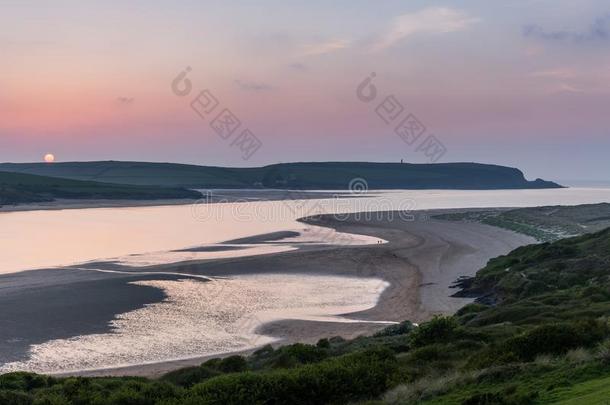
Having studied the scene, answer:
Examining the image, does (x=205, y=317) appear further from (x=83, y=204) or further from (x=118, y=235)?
(x=83, y=204)

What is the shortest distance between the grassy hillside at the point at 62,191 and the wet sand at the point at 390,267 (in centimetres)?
9248

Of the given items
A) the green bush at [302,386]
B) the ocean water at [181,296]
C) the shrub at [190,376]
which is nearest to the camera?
the green bush at [302,386]

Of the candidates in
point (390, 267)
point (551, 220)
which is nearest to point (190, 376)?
point (390, 267)

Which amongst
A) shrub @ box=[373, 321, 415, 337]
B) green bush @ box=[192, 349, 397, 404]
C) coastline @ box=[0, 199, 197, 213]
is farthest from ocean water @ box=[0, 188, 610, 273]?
green bush @ box=[192, 349, 397, 404]

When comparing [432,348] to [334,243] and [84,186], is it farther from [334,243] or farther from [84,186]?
[84,186]

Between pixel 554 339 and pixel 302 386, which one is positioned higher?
pixel 554 339

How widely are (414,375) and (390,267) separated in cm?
3737

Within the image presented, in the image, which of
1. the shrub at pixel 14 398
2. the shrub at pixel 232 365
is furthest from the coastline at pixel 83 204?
→ the shrub at pixel 14 398

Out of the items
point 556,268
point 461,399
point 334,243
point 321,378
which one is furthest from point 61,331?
point 334,243

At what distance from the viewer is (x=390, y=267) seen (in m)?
54.1

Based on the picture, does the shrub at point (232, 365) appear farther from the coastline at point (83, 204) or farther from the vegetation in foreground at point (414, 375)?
the coastline at point (83, 204)

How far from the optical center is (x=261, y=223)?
98.7 m

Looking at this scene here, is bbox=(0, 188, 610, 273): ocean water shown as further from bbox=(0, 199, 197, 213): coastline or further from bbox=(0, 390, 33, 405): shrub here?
bbox=(0, 390, 33, 405): shrub

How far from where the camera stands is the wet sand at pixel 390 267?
32.6 m
